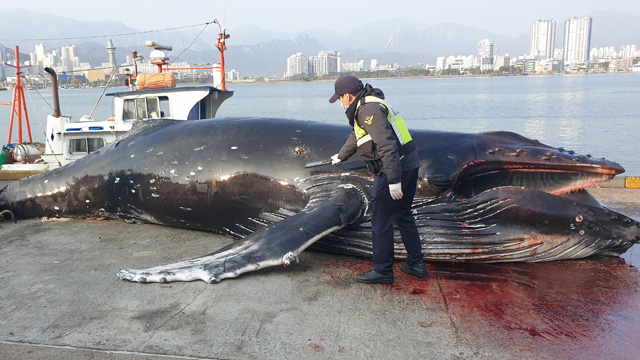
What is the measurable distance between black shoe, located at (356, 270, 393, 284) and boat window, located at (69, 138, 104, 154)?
1200 centimetres

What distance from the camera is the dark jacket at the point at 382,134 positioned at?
15.2 feet

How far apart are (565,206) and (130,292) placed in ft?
13.9

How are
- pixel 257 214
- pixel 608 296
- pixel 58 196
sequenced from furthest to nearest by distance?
pixel 58 196
pixel 257 214
pixel 608 296

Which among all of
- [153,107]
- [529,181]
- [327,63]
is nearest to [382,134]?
[529,181]

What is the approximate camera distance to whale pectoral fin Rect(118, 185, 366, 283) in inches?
194

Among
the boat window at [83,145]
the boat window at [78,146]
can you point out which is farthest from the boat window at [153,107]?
the boat window at [78,146]

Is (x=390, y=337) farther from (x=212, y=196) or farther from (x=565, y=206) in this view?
(x=212, y=196)

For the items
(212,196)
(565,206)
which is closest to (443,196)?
(565,206)

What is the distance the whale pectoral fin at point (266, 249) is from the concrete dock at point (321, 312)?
0.38ft

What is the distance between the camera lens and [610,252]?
5.53 metres

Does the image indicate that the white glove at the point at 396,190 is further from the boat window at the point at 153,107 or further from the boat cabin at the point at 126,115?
the boat window at the point at 153,107

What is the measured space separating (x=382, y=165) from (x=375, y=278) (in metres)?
1.04

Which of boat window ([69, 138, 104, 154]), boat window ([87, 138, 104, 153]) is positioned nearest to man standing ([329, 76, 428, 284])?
boat window ([87, 138, 104, 153])

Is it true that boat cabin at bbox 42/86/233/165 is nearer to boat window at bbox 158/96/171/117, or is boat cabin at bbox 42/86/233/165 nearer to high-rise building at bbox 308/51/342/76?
boat window at bbox 158/96/171/117
